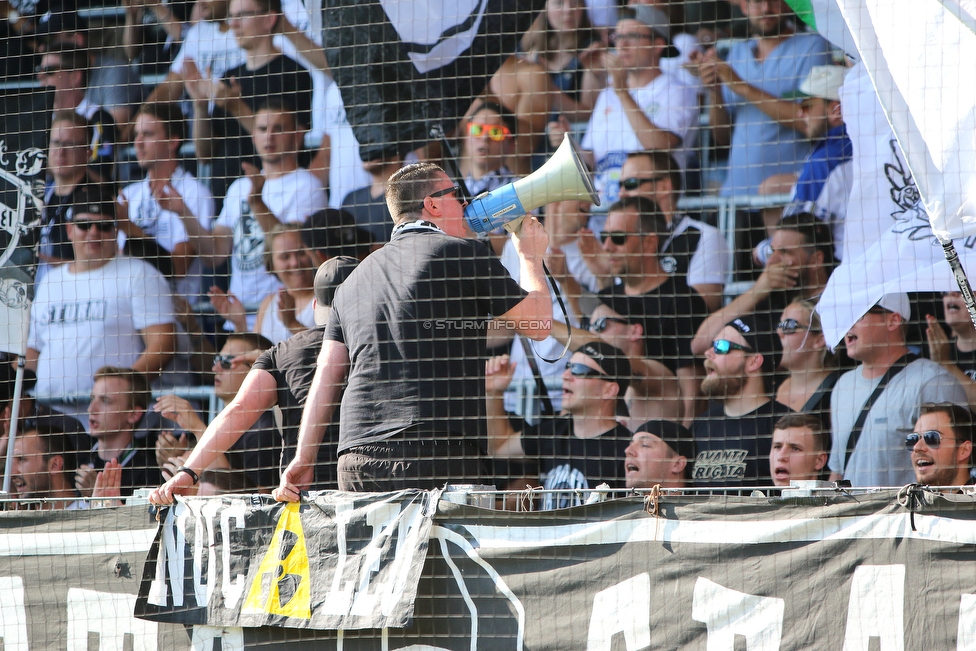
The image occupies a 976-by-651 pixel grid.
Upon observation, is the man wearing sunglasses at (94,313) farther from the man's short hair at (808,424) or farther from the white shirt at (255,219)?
the man's short hair at (808,424)

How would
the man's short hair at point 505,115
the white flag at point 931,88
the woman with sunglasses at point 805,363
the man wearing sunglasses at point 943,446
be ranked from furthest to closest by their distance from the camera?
the man's short hair at point 505,115, the woman with sunglasses at point 805,363, the man wearing sunglasses at point 943,446, the white flag at point 931,88

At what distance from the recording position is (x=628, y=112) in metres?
5.20

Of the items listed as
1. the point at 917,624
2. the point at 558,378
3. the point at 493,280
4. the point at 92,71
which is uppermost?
the point at 92,71

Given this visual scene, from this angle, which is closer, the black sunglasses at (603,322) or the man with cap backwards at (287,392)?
the man with cap backwards at (287,392)

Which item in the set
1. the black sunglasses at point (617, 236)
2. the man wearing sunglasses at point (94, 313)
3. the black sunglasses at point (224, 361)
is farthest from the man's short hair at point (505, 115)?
the man wearing sunglasses at point (94, 313)

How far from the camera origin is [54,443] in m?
5.41

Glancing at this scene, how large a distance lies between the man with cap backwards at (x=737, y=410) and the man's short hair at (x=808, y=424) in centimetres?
5

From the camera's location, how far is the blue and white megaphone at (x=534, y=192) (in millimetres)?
4223

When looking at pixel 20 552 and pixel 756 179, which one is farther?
pixel 756 179

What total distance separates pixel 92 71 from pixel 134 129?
0.46 metres

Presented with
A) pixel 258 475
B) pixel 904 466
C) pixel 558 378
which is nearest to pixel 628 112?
pixel 558 378

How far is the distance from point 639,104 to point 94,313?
10.4ft

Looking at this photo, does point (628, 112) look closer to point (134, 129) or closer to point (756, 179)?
point (756, 179)

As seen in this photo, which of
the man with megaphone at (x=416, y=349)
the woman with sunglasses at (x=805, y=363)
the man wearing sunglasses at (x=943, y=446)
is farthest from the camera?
the woman with sunglasses at (x=805, y=363)
